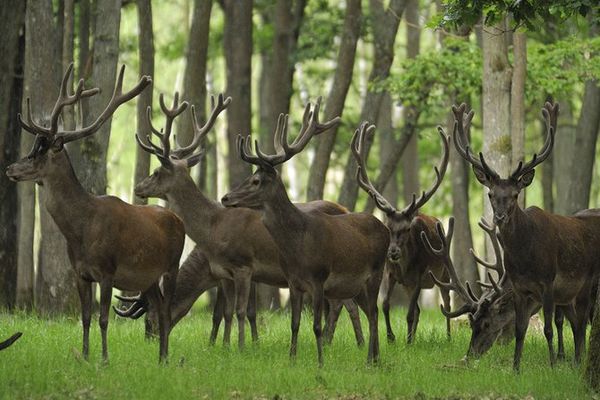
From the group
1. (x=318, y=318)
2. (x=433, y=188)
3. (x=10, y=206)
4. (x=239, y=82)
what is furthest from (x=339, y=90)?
(x=318, y=318)

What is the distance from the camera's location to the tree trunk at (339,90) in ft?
73.2

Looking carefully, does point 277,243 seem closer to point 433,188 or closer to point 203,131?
point 203,131

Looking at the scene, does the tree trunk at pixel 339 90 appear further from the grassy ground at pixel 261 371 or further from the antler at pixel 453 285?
the antler at pixel 453 285

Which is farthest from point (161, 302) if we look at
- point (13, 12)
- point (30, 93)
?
point (30, 93)

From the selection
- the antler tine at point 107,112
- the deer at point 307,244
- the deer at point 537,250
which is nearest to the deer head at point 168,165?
the antler tine at point 107,112

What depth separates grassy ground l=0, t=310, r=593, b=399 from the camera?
37.9 feet

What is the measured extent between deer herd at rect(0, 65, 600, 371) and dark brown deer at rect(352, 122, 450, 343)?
3cm

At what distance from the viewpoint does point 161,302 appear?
1372 cm

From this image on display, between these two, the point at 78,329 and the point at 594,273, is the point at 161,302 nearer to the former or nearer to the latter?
the point at 78,329

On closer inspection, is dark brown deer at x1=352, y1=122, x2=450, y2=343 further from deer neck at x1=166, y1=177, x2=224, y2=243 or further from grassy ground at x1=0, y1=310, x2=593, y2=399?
deer neck at x1=166, y1=177, x2=224, y2=243

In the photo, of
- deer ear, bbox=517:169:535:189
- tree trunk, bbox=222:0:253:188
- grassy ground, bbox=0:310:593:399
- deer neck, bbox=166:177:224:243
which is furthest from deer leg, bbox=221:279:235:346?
tree trunk, bbox=222:0:253:188

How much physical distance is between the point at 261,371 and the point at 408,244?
14.8 ft

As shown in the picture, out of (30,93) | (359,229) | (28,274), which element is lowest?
(28,274)

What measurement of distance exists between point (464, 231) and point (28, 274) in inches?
327
